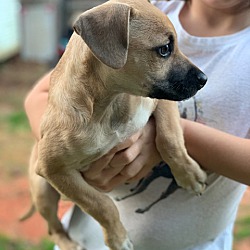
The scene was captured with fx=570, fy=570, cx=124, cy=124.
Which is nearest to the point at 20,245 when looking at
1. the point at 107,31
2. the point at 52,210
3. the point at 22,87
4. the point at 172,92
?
the point at 52,210

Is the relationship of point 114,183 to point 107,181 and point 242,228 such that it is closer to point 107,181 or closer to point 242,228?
point 107,181

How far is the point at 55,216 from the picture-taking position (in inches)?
77.0

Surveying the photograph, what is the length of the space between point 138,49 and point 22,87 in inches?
175

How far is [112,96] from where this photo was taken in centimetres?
151

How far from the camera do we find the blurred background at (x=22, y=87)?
3342mm

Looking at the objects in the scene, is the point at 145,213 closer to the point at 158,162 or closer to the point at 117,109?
the point at 158,162

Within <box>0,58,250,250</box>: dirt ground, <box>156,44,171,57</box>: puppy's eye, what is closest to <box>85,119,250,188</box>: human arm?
<box>156,44,171,57</box>: puppy's eye

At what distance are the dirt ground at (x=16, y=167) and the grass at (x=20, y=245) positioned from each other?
5 centimetres

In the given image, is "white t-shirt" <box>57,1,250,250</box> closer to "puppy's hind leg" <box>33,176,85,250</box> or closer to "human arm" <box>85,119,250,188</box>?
"human arm" <box>85,119,250,188</box>

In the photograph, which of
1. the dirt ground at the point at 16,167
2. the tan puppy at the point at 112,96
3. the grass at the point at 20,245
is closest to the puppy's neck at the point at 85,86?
the tan puppy at the point at 112,96

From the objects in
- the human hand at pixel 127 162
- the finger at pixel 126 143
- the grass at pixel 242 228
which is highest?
the finger at pixel 126 143

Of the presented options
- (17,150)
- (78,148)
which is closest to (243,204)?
(17,150)

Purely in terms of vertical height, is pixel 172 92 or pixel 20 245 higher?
pixel 172 92

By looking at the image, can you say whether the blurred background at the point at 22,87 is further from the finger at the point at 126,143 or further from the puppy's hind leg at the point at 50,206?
the finger at the point at 126,143
